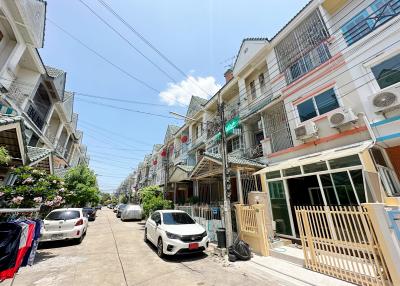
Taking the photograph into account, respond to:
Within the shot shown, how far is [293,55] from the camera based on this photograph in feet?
35.8

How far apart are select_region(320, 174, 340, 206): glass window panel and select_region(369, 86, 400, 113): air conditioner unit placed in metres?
3.15

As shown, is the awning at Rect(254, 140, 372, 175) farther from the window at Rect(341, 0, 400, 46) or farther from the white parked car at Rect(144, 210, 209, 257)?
the white parked car at Rect(144, 210, 209, 257)

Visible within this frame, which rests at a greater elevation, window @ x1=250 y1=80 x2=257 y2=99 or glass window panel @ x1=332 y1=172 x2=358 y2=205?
window @ x1=250 y1=80 x2=257 y2=99

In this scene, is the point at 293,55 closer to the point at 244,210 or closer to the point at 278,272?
the point at 244,210

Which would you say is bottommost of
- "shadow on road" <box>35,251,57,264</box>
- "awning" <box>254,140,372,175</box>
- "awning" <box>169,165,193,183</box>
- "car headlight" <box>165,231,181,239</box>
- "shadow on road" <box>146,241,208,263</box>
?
"shadow on road" <box>146,241,208,263</box>

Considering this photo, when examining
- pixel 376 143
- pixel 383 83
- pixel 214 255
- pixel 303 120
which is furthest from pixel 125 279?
pixel 383 83

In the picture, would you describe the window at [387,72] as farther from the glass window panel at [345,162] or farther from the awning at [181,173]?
the awning at [181,173]

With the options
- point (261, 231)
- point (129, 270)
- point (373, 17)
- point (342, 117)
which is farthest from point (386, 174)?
point (129, 270)

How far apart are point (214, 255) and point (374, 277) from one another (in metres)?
4.79

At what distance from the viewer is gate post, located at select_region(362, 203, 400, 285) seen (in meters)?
3.96

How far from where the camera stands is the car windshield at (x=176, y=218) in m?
8.02

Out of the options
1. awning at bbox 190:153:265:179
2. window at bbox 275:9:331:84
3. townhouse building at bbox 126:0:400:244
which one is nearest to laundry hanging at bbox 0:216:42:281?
awning at bbox 190:153:265:179

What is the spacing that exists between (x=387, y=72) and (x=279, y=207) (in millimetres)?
7346

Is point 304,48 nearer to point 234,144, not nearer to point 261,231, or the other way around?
point 234,144
